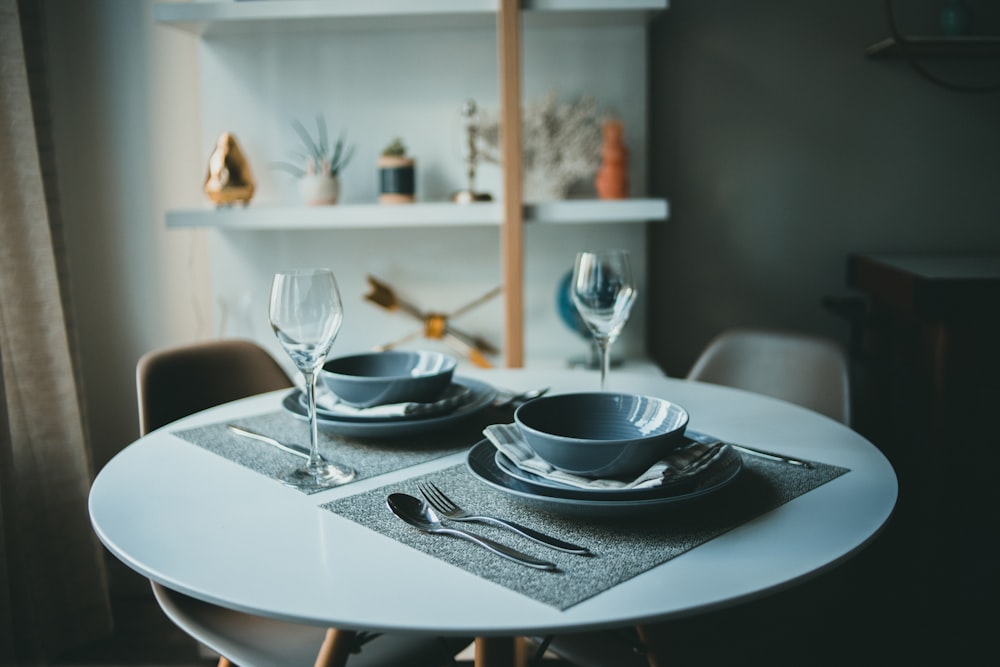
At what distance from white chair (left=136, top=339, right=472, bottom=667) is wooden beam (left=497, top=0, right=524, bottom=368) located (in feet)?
2.56

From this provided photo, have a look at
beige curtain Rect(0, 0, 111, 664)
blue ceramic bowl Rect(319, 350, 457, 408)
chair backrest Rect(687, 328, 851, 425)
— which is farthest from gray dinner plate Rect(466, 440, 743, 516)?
beige curtain Rect(0, 0, 111, 664)

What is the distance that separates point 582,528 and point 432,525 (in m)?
0.15

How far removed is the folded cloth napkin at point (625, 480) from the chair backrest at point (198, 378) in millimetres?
840

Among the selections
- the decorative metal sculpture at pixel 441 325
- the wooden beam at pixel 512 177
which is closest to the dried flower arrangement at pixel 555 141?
the wooden beam at pixel 512 177

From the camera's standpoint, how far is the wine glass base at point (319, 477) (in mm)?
987

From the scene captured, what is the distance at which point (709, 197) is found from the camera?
2.58m

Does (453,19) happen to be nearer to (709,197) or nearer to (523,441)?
(709,197)

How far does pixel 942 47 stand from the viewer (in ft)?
7.74

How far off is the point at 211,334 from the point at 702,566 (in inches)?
83.7

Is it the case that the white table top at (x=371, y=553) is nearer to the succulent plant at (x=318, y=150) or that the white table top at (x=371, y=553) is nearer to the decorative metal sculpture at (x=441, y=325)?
the decorative metal sculpture at (x=441, y=325)

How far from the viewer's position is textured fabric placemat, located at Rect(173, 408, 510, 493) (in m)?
1.07

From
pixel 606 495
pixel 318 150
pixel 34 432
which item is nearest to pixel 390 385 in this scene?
pixel 606 495

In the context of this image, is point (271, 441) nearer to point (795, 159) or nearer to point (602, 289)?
point (602, 289)

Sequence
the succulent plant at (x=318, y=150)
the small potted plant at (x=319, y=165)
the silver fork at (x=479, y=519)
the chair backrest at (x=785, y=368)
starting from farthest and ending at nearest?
the succulent plant at (x=318, y=150) < the small potted plant at (x=319, y=165) < the chair backrest at (x=785, y=368) < the silver fork at (x=479, y=519)
